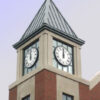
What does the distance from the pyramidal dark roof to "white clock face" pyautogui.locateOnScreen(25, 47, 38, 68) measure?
46.2 inches

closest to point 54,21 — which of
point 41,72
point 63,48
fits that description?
point 63,48

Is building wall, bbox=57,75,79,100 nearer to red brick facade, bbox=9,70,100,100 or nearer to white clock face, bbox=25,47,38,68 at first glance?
red brick facade, bbox=9,70,100,100

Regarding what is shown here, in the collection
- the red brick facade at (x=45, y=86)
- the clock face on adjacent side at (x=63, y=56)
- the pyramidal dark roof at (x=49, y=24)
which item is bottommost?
the red brick facade at (x=45, y=86)

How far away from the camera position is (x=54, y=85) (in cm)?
3469

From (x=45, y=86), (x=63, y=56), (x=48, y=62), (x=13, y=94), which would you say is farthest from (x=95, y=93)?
(x=13, y=94)

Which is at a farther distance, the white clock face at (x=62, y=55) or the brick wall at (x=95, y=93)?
the brick wall at (x=95, y=93)

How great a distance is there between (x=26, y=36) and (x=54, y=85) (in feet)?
19.7

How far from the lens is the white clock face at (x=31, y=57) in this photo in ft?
121

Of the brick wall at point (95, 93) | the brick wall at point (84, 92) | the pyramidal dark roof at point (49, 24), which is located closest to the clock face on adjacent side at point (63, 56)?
the pyramidal dark roof at point (49, 24)

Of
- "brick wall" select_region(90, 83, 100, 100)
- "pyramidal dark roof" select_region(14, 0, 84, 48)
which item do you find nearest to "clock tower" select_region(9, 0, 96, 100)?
"pyramidal dark roof" select_region(14, 0, 84, 48)

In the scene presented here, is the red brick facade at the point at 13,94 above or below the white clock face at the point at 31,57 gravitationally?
below

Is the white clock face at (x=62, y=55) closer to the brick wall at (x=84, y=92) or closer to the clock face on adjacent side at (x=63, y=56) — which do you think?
the clock face on adjacent side at (x=63, y=56)

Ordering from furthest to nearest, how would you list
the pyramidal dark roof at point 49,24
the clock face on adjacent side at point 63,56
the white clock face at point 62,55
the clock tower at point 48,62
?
the pyramidal dark roof at point 49,24, the white clock face at point 62,55, the clock face on adjacent side at point 63,56, the clock tower at point 48,62

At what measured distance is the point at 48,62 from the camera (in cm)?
3553
